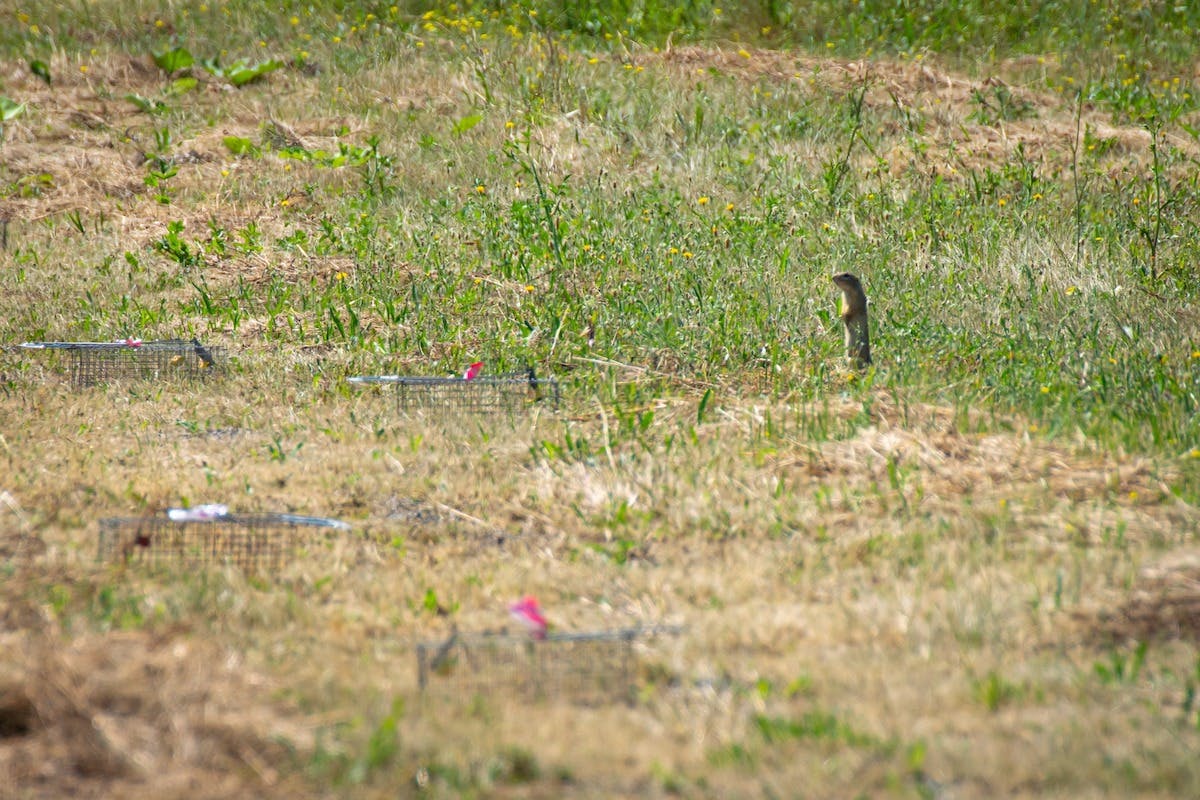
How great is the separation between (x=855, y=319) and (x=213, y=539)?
3.29 metres

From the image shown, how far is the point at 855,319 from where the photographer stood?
232 inches

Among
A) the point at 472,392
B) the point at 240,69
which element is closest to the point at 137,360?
the point at 472,392

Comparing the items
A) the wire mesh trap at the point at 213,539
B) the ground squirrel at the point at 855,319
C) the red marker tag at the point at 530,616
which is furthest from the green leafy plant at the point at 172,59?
the red marker tag at the point at 530,616

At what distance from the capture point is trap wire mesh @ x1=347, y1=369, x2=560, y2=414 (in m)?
5.73

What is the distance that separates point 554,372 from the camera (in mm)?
6180

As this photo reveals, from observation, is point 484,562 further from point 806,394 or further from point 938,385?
point 938,385

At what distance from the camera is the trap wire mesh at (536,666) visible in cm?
315

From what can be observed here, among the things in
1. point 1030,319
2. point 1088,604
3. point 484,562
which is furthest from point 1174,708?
point 1030,319

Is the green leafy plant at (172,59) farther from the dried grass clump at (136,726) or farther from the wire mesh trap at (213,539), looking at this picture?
the dried grass clump at (136,726)

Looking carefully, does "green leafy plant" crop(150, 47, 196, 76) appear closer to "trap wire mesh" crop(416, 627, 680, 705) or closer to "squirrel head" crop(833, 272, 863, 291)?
"squirrel head" crop(833, 272, 863, 291)

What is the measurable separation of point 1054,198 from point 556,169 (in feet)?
11.6

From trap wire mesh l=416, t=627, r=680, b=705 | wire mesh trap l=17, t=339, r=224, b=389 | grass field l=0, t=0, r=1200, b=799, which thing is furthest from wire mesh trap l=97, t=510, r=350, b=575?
wire mesh trap l=17, t=339, r=224, b=389

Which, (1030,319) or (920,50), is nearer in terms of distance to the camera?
(1030,319)

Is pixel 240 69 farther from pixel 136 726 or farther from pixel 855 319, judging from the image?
pixel 136 726
